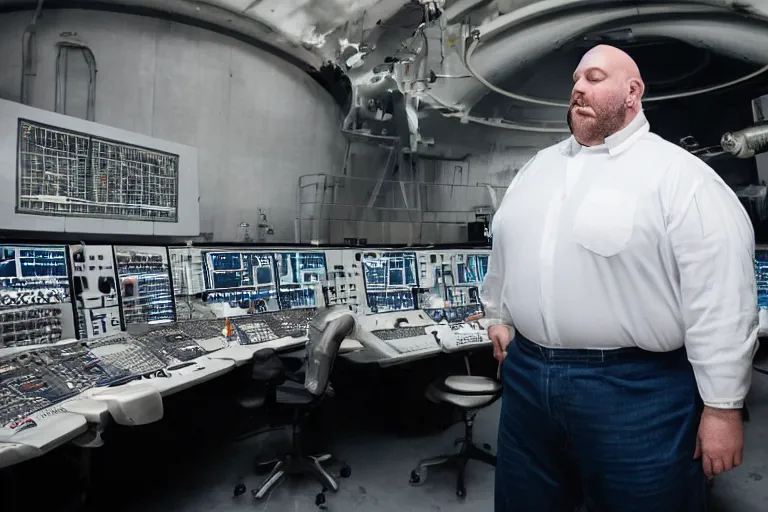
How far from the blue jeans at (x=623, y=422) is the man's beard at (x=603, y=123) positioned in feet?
Answer: 1.53

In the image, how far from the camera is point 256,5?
2738mm

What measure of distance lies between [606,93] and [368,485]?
201 cm

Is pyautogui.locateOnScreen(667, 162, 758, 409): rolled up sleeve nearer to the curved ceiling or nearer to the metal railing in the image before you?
the curved ceiling

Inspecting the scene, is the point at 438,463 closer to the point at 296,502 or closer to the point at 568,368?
the point at 296,502

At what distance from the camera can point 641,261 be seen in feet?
2.89

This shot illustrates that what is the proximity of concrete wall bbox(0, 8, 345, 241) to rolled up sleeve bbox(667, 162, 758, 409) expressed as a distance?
2.76 m

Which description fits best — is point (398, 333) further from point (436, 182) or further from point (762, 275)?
point (762, 275)

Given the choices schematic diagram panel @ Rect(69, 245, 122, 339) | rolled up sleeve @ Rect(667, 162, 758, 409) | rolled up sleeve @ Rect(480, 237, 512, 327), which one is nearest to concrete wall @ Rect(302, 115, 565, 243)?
schematic diagram panel @ Rect(69, 245, 122, 339)

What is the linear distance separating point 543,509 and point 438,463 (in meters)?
1.36

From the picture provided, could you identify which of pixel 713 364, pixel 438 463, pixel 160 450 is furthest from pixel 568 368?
pixel 160 450

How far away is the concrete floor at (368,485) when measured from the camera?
202cm

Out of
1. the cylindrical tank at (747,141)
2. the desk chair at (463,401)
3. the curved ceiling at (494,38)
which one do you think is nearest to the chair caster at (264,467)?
the desk chair at (463,401)

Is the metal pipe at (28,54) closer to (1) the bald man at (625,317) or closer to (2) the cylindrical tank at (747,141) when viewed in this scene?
(1) the bald man at (625,317)

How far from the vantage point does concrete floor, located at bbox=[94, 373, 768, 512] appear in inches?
79.7
